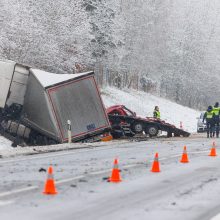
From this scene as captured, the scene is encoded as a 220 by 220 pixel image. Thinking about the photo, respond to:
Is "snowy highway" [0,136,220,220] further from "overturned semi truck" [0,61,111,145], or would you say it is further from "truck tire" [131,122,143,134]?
"truck tire" [131,122,143,134]

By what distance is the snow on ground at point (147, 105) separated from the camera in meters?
53.7

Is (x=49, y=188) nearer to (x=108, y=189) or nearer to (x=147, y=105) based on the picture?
(x=108, y=189)

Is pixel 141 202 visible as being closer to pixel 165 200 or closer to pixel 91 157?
pixel 165 200

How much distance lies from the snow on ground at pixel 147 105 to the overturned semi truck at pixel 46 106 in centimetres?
2507

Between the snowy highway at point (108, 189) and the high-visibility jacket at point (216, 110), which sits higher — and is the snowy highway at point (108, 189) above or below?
below

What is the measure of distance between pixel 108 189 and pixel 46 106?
41.7 feet

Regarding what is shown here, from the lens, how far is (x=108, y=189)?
10.8 m

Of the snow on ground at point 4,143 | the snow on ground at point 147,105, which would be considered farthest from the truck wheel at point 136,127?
the snow on ground at point 147,105

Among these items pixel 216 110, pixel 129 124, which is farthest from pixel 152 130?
pixel 216 110

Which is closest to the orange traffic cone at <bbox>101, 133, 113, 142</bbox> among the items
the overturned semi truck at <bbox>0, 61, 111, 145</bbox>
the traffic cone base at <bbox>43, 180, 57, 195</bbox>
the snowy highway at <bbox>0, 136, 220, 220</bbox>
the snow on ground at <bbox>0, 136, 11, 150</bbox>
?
the overturned semi truck at <bbox>0, 61, 111, 145</bbox>

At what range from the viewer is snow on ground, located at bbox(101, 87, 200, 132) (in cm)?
5369

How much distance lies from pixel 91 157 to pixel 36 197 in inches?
320

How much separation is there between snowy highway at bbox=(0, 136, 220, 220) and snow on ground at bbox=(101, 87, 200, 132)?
112ft

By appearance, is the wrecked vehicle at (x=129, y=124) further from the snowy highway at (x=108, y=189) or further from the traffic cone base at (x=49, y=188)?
the traffic cone base at (x=49, y=188)
